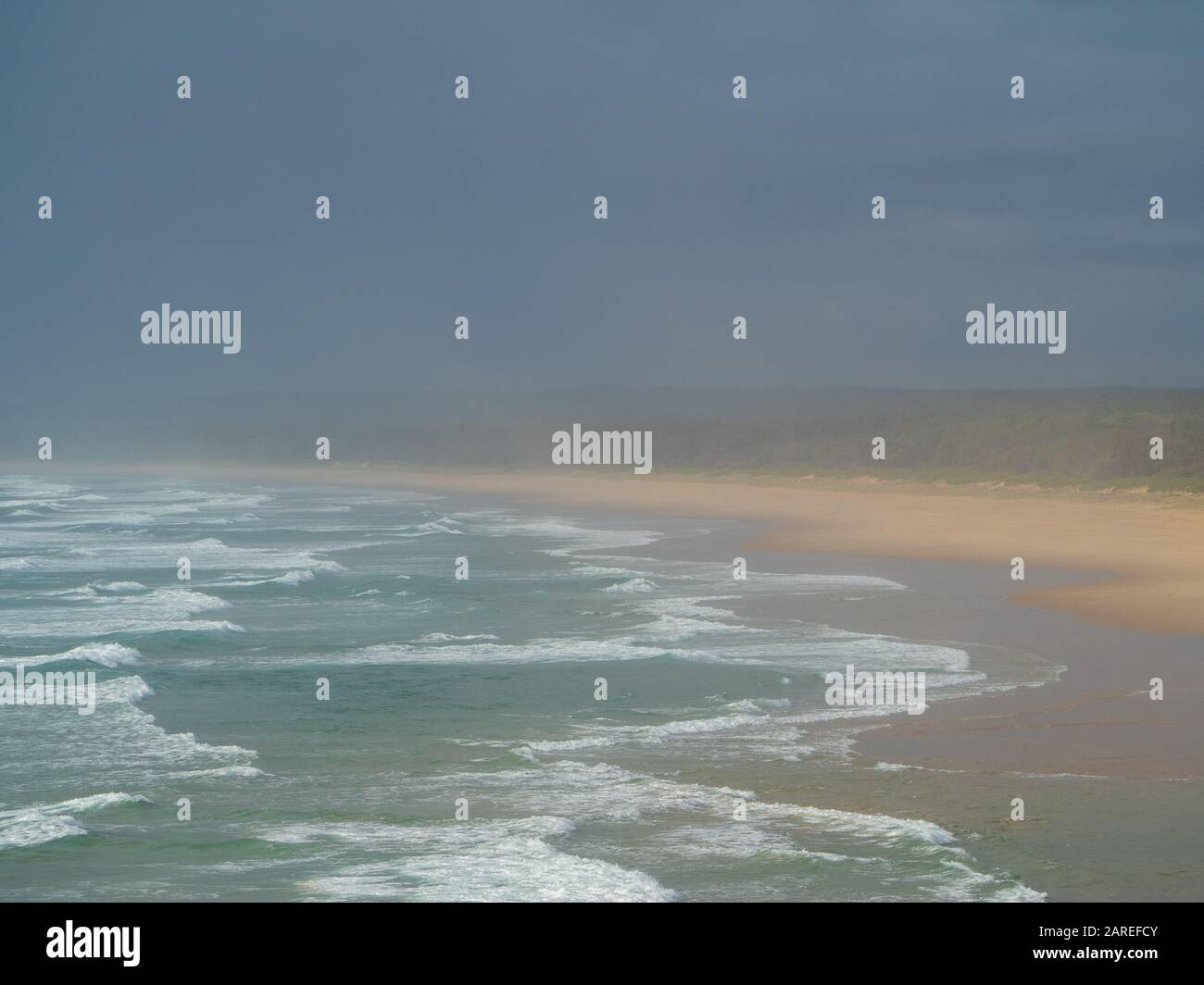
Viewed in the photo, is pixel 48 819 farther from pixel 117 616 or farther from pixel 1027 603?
pixel 1027 603

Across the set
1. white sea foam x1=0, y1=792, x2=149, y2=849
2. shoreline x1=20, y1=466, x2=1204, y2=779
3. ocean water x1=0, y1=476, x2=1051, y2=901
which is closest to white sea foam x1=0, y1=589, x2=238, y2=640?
ocean water x1=0, y1=476, x2=1051, y2=901

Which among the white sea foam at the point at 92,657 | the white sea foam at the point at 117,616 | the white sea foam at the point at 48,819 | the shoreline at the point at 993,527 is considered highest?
the shoreline at the point at 993,527

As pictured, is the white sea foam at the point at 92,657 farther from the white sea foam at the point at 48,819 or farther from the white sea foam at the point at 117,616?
the white sea foam at the point at 48,819

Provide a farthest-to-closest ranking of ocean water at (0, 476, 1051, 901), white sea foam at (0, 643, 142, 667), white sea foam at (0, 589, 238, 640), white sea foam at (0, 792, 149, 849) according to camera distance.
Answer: white sea foam at (0, 589, 238, 640) → white sea foam at (0, 643, 142, 667) → white sea foam at (0, 792, 149, 849) → ocean water at (0, 476, 1051, 901)

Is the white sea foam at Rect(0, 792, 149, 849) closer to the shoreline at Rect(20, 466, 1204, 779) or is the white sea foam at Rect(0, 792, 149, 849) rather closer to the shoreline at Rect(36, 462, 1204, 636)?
the shoreline at Rect(20, 466, 1204, 779)

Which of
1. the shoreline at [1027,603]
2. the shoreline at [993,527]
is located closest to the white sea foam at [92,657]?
the shoreline at [1027,603]

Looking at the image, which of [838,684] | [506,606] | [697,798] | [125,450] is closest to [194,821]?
[697,798]

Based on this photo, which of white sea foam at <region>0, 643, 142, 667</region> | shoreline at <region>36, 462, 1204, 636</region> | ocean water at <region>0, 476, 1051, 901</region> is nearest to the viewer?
ocean water at <region>0, 476, 1051, 901</region>

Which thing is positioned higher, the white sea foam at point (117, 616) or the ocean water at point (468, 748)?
the white sea foam at point (117, 616)

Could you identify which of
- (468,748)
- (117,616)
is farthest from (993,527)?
(468,748)
